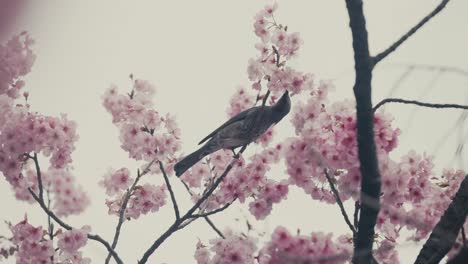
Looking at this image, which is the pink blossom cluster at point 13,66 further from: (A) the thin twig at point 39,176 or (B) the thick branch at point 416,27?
(B) the thick branch at point 416,27

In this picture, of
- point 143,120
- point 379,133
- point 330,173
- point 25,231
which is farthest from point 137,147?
point 379,133

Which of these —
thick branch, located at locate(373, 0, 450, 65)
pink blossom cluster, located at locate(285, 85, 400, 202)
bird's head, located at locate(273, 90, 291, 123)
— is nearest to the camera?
thick branch, located at locate(373, 0, 450, 65)

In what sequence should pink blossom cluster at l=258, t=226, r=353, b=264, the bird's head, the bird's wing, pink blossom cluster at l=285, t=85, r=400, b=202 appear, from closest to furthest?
1. pink blossom cluster at l=258, t=226, r=353, b=264
2. pink blossom cluster at l=285, t=85, r=400, b=202
3. the bird's head
4. the bird's wing

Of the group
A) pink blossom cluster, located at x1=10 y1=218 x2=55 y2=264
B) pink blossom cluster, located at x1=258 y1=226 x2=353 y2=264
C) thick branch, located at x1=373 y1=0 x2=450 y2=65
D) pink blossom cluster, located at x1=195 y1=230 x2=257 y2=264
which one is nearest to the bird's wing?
pink blossom cluster, located at x1=195 y1=230 x2=257 y2=264

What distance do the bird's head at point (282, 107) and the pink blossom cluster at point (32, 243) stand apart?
9.21 ft

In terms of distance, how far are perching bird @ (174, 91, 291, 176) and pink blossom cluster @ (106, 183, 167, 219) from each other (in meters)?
0.50

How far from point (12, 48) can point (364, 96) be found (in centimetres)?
453

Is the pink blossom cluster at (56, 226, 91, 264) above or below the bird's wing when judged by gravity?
below

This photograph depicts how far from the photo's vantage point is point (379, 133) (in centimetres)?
341

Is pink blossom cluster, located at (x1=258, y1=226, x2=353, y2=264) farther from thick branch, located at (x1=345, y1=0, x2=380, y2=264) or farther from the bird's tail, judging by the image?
the bird's tail

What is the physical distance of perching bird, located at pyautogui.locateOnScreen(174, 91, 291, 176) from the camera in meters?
5.17

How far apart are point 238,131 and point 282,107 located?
0.59m

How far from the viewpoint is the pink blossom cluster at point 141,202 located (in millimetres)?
5422

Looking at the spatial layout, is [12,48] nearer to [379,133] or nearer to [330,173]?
[330,173]
